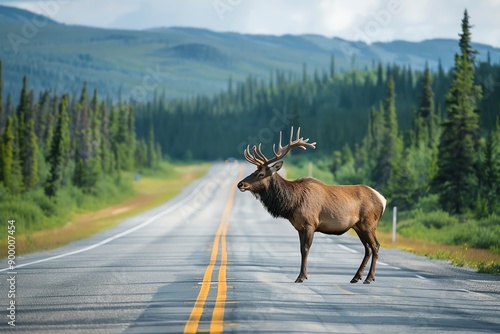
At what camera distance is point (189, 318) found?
10.9 meters

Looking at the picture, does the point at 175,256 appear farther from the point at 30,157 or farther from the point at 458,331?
the point at 30,157

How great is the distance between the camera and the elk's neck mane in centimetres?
1583

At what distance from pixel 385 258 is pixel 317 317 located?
12.2m

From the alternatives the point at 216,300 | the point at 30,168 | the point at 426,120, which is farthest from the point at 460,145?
the point at 30,168

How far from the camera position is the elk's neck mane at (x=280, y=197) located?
15.8 metres

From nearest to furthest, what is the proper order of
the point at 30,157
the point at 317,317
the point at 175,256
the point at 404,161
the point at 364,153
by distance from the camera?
the point at 317,317, the point at 175,256, the point at 404,161, the point at 30,157, the point at 364,153

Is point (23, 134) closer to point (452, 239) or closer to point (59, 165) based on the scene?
point (59, 165)

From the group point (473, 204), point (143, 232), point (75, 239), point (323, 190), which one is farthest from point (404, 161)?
point (323, 190)

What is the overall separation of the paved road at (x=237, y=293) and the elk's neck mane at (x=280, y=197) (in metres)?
1.26

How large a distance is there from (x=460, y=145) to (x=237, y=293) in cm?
3622

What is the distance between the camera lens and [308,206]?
624 inches

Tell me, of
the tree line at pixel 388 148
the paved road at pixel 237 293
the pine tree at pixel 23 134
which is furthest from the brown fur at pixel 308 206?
the pine tree at pixel 23 134

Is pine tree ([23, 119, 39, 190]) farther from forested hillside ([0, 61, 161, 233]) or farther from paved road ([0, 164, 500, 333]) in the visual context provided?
paved road ([0, 164, 500, 333])

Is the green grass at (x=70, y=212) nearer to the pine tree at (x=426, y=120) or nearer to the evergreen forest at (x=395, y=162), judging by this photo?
the evergreen forest at (x=395, y=162)
